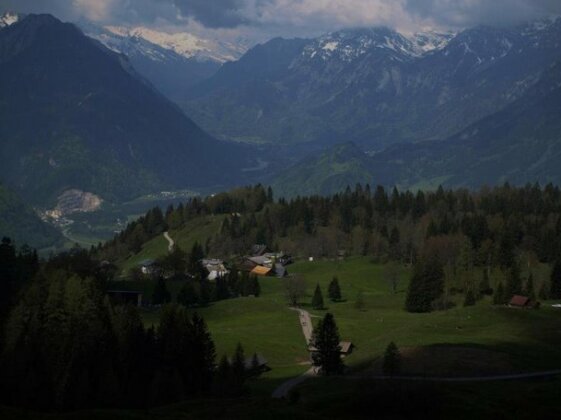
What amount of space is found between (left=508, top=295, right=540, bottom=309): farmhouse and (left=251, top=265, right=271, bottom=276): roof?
62.4 m

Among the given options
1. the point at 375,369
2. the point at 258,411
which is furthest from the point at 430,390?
the point at 375,369

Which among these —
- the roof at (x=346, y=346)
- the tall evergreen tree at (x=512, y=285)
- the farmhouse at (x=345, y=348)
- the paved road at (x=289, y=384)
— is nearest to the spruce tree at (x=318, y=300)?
the tall evergreen tree at (x=512, y=285)

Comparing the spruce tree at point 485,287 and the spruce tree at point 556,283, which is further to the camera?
the spruce tree at point 485,287

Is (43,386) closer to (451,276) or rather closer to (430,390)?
(430,390)

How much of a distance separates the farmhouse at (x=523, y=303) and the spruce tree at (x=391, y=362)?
47.4 m

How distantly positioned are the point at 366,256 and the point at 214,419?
134359mm

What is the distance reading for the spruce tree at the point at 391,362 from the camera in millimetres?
84062

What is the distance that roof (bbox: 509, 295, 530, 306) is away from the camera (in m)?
126

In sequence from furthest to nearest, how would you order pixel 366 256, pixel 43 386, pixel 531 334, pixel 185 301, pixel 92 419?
pixel 366 256, pixel 185 301, pixel 531 334, pixel 43 386, pixel 92 419

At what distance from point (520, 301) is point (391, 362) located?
50.2 m

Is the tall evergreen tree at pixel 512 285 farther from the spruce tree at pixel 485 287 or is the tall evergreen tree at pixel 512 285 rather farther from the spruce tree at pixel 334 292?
the spruce tree at pixel 334 292

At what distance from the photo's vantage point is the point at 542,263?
552 ft

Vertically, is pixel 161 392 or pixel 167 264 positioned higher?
pixel 167 264

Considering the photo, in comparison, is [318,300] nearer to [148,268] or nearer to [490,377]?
[490,377]
